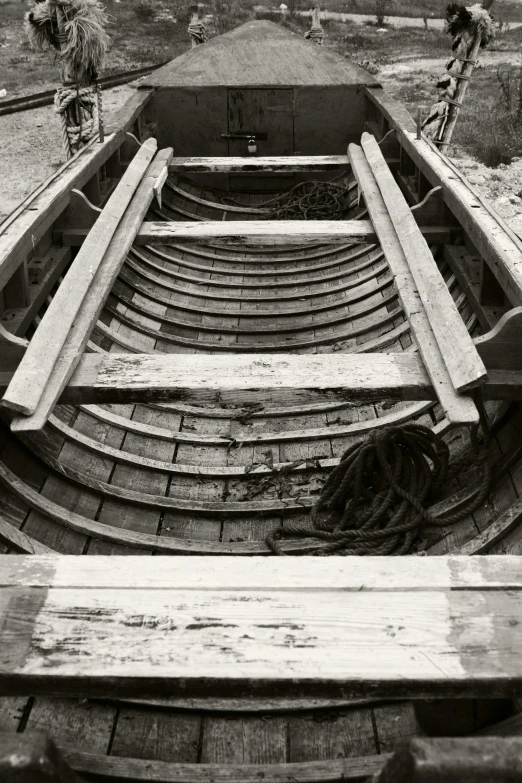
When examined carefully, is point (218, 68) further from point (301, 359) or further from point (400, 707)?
point (400, 707)

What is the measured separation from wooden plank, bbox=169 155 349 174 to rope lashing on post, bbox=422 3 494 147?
171 centimetres

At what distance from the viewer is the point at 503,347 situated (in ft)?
8.87

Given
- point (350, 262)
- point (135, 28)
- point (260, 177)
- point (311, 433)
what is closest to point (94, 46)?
point (260, 177)

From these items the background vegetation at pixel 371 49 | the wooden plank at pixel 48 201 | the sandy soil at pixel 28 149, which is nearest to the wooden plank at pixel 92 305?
the wooden plank at pixel 48 201

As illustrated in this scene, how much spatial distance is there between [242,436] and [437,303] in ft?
3.45

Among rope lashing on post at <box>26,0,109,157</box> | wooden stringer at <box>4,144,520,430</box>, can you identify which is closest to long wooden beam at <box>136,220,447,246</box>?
wooden stringer at <box>4,144,520,430</box>

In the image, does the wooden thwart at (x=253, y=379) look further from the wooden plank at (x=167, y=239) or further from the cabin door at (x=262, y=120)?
the cabin door at (x=262, y=120)

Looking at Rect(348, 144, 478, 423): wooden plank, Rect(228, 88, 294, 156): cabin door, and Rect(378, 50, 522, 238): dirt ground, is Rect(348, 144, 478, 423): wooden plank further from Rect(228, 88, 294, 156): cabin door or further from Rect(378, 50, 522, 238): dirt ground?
Rect(378, 50, 522, 238): dirt ground

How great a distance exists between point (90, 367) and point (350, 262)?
2745mm

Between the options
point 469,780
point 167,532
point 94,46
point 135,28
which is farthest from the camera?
point 135,28

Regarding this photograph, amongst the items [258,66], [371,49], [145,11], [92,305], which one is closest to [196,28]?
[258,66]

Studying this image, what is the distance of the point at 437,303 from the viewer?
291cm

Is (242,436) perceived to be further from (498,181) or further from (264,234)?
(498,181)

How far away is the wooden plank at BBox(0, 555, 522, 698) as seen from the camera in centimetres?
134
